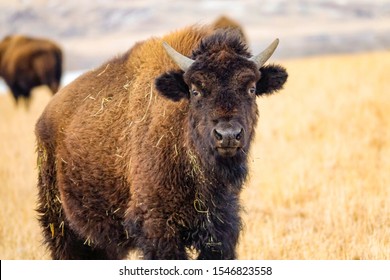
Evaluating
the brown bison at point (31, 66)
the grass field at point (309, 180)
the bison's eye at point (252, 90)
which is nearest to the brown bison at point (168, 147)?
the bison's eye at point (252, 90)

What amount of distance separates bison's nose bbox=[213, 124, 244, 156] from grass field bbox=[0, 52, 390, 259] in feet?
2.72

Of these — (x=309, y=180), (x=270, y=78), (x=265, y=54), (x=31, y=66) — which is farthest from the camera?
(x=31, y=66)

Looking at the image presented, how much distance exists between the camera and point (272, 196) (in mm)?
9719

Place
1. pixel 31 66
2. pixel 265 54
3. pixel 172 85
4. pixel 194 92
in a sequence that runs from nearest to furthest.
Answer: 1. pixel 194 92
2. pixel 172 85
3. pixel 265 54
4. pixel 31 66

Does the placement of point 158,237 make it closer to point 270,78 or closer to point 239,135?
point 239,135

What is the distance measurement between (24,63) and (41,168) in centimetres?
2030

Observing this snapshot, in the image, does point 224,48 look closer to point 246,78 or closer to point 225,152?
point 246,78

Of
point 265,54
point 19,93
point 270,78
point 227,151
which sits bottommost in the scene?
point 19,93

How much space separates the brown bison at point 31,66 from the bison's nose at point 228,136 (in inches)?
813

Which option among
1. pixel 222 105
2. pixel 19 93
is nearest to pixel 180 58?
pixel 222 105

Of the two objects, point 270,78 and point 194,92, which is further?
point 270,78

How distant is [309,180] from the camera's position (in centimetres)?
1039

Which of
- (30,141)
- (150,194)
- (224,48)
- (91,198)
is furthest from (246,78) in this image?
(30,141)

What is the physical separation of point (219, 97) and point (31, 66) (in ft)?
72.5
